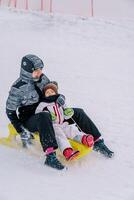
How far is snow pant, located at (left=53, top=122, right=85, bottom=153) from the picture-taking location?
5918 millimetres

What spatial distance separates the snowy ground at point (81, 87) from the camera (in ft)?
18.3

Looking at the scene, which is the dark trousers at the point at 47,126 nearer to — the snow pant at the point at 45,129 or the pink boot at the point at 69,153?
the snow pant at the point at 45,129

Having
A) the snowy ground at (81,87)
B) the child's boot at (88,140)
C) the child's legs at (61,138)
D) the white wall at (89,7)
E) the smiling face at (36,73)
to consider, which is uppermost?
the smiling face at (36,73)

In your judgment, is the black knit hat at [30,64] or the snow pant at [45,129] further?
the black knit hat at [30,64]

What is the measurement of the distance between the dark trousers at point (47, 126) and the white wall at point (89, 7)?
7120 millimetres

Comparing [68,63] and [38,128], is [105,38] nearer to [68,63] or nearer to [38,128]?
[68,63]

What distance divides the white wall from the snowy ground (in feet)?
4.94

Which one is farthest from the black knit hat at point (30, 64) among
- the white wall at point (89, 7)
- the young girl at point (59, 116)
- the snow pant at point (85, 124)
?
the white wall at point (89, 7)

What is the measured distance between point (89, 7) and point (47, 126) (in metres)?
8.46

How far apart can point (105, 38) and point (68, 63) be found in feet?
5.34

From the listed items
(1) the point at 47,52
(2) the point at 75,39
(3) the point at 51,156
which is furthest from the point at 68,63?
(3) the point at 51,156

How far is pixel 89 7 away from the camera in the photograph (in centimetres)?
1398

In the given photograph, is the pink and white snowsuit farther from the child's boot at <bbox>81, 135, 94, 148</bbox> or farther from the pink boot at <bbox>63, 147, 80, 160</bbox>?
the pink boot at <bbox>63, 147, 80, 160</bbox>

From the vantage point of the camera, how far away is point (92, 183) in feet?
18.6
